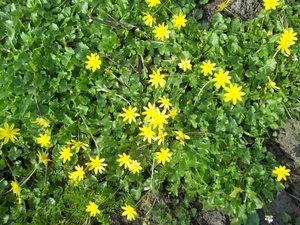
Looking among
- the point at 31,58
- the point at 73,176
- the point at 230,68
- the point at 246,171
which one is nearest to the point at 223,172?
the point at 246,171

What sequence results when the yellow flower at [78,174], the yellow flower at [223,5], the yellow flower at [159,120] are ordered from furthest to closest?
the yellow flower at [223,5], the yellow flower at [78,174], the yellow flower at [159,120]

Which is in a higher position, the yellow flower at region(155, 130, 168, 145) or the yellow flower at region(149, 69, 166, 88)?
the yellow flower at region(149, 69, 166, 88)

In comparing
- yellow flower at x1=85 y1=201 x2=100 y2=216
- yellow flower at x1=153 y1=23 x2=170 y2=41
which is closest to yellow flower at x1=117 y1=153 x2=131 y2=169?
yellow flower at x1=85 y1=201 x2=100 y2=216

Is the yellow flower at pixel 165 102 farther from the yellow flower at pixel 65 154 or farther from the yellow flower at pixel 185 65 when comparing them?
the yellow flower at pixel 65 154

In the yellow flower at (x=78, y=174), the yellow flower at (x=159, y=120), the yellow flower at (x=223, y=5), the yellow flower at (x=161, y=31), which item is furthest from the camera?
the yellow flower at (x=223, y=5)

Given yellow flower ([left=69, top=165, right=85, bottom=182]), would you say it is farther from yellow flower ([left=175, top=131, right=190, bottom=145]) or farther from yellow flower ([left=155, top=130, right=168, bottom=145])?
yellow flower ([left=175, top=131, right=190, bottom=145])

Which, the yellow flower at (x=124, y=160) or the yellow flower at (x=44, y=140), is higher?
the yellow flower at (x=124, y=160)

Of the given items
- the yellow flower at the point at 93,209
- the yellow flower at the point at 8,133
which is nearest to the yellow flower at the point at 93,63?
the yellow flower at the point at 8,133

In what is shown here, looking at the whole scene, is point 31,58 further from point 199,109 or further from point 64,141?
point 199,109

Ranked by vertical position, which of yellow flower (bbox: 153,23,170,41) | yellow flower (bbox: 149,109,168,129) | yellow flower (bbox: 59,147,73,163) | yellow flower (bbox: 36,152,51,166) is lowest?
yellow flower (bbox: 36,152,51,166)
